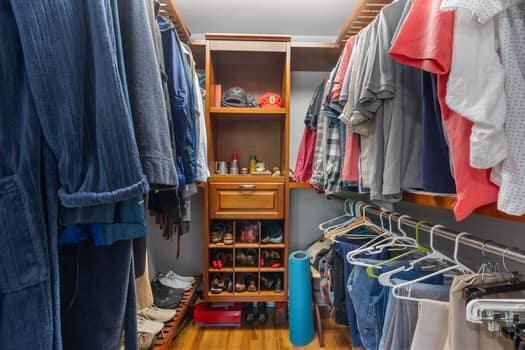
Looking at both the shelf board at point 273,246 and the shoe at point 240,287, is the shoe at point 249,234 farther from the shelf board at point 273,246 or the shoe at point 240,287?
the shoe at point 240,287

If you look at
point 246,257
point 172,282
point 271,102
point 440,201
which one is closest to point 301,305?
point 246,257

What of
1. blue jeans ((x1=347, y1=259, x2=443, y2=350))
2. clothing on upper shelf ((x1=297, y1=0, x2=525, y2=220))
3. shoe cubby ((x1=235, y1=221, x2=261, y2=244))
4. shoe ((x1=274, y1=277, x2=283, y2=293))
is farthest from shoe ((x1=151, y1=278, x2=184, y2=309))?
clothing on upper shelf ((x1=297, y1=0, x2=525, y2=220))

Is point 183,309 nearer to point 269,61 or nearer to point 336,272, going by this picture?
point 336,272

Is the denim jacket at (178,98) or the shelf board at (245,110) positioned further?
the shelf board at (245,110)

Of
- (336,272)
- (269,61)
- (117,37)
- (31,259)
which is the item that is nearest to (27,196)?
(31,259)

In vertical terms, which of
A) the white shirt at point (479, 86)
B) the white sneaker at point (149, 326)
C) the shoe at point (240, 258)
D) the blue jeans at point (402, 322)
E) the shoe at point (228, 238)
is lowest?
the white sneaker at point (149, 326)

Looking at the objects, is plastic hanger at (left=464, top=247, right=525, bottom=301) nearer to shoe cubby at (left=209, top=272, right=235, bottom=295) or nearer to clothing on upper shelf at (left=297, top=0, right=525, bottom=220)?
clothing on upper shelf at (left=297, top=0, right=525, bottom=220)

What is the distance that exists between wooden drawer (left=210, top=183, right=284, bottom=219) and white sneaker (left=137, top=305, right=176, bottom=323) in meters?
0.60

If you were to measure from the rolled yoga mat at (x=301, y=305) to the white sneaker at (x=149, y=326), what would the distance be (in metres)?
0.74

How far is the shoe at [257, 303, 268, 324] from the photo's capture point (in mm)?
1865

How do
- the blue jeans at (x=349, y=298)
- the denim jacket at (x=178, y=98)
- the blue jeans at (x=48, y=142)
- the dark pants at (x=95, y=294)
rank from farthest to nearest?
the blue jeans at (x=349, y=298) → the denim jacket at (x=178, y=98) → the dark pants at (x=95, y=294) → the blue jeans at (x=48, y=142)

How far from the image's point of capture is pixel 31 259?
429 millimetres

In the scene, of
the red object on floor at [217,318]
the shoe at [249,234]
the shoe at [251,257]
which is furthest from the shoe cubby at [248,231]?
A: the red object on floor at [217,318]

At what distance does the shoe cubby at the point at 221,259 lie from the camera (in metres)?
1.77
